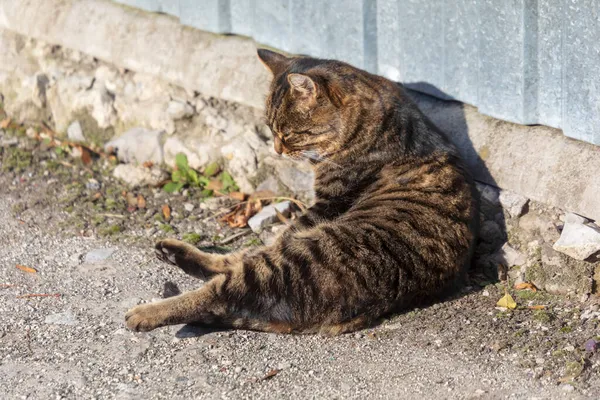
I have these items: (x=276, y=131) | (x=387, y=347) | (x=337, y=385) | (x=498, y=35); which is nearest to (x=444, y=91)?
(x=498, y=35)

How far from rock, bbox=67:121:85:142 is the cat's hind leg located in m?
2.10

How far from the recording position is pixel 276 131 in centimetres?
475

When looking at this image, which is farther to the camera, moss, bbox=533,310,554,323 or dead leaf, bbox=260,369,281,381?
moss, bbox=533,310,554,323

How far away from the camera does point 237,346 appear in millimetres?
3943

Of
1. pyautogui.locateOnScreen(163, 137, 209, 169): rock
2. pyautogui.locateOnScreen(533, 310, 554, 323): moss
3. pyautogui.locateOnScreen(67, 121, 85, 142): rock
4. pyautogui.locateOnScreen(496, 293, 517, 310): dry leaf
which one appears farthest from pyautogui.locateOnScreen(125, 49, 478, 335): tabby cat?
pyautogui.locateOnScreen(67, 121, 85, 142): rock

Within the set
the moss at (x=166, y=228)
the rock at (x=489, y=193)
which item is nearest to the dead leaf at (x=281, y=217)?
the moss at (x=166, y=228)

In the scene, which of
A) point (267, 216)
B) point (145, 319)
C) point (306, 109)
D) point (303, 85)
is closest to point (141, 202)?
Answer: point (267, 216)

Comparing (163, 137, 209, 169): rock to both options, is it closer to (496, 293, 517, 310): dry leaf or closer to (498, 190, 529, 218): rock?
(498, 190, 529, 218): rock

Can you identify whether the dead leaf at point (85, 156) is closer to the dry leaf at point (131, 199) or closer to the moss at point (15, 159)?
the moss at point (15, 159)

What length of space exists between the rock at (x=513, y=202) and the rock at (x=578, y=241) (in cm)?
31

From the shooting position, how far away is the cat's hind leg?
167 inches

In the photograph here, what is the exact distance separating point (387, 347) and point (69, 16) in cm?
392

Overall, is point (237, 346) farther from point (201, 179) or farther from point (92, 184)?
point (92, 184)

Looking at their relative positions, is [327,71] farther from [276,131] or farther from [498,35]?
[498,35]
